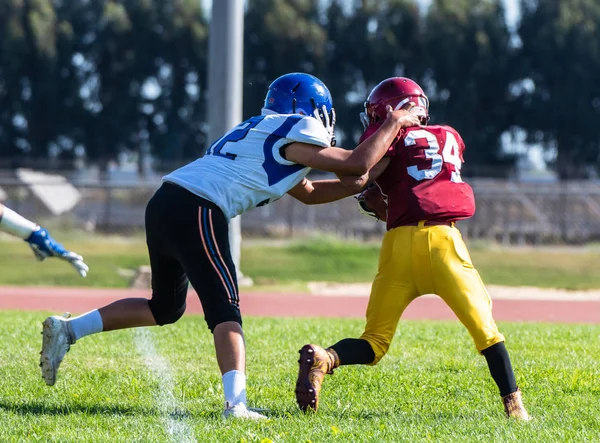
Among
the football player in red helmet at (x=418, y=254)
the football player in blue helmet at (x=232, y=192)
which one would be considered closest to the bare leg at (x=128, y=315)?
the football player in blue helmet at (x=232, y=192)

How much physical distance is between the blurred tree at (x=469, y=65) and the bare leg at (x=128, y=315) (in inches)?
1330

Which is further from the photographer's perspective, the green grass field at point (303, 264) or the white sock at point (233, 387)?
the green grass field at point (303, 264)

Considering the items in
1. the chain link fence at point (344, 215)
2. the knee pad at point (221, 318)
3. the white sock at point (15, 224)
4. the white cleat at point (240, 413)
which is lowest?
the chain link fence at point (344, 215)

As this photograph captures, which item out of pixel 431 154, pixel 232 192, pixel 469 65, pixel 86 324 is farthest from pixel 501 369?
pixel 469 65

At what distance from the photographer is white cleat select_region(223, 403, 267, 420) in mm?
4457

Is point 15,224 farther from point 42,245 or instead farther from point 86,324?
point 86,324

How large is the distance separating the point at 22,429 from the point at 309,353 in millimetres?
1436

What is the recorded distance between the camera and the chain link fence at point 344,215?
23656 millimetres

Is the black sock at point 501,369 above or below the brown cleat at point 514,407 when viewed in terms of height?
above

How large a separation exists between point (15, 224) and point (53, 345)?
93cm

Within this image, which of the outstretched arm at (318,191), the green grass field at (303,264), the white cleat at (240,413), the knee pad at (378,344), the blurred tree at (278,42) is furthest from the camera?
the blurred tree at (278,42)

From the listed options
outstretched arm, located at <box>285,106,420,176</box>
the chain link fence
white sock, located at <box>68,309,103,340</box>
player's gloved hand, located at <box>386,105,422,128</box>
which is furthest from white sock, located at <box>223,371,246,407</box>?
the chain link fence

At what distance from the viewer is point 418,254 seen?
471 centimetres

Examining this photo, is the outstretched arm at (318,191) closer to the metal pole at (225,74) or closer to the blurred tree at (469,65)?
the metal pole at (225,74)
